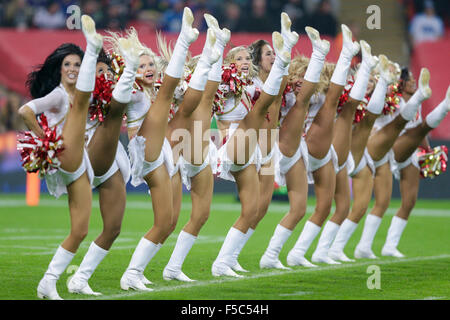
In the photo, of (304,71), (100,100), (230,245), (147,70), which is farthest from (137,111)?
(304,71)

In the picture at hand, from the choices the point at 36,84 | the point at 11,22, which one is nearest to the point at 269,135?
the point at 36,84

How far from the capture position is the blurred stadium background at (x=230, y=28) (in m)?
14.9

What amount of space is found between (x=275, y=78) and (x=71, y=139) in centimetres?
185

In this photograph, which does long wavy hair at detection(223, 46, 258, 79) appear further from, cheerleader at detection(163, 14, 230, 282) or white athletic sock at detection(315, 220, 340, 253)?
white athletic sock at detection(315, 220, 340, 253)

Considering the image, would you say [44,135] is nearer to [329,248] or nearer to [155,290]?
[155,290]

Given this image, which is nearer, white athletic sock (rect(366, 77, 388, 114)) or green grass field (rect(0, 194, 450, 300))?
green grass field (rect(0, 194, 450, 300))

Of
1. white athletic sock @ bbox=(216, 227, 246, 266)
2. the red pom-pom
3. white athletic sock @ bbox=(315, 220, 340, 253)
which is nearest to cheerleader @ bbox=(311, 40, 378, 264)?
white athletic sock @ bbox=(315, 220, 340, 253)

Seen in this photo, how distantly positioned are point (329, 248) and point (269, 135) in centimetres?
146

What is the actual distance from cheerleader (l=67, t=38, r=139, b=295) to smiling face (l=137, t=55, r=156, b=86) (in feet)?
1.26

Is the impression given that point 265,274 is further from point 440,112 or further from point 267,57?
point 440,112

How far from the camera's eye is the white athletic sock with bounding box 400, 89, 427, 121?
8047 millimetres

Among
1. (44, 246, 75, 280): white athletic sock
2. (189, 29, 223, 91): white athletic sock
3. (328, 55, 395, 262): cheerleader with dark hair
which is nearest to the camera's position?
(44, 246, 75, 280): white athletic sock

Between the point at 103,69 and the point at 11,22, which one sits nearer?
the point at 103,69

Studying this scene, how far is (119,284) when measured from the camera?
6.15m
